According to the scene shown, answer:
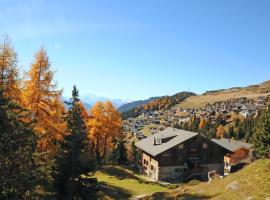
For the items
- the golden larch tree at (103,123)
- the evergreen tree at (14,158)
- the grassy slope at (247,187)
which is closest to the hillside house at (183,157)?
the golden larch tree at (103,123)

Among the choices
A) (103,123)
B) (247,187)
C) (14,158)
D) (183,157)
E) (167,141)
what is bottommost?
(183,157)

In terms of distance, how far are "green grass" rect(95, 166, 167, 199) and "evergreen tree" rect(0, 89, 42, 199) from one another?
22.1 meters

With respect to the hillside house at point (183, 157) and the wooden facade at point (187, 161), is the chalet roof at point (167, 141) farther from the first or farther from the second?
the wooden facade at point (187, 161)

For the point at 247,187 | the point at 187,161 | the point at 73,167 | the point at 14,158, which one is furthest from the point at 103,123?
the point at 14,158

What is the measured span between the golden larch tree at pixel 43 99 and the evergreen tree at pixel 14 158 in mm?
13214

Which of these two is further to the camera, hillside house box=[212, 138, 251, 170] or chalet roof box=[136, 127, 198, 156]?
hillside house box=[212, 138, 251, 170]

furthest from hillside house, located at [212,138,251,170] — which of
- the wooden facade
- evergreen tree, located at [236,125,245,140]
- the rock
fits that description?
the rock

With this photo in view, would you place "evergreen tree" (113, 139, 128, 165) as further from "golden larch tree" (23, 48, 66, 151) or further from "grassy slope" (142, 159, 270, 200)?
"grassy slope" (142, 159, 270, 200)

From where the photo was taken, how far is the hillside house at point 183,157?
6094 centimetres

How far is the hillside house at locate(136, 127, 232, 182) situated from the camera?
60938 mm

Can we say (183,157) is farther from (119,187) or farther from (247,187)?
(247,187)

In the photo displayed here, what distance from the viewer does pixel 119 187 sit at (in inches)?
1790

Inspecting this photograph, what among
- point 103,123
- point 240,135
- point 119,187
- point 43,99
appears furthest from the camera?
point 240,135

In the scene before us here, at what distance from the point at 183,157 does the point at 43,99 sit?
3776 centimetres
